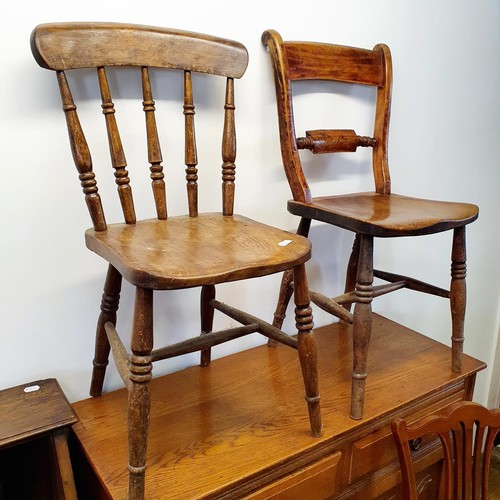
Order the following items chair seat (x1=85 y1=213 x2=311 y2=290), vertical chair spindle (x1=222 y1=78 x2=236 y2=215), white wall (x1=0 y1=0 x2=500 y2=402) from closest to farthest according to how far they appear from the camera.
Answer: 1. chair seat (x1=85 y1=213 x2=311 y2=290)
2. white wall (x1=0 y1=0 x2=500 y2=402)
3. vertical chair spindle (x1=222 y1=78 x2=236 y2=215)

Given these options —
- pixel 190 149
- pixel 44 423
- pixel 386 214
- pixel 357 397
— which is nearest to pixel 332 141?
pixel 386 214

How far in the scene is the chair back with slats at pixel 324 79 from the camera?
1.08 m

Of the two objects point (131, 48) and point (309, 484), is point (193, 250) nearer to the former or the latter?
point (131, 48)

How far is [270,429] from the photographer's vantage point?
94 centimetres

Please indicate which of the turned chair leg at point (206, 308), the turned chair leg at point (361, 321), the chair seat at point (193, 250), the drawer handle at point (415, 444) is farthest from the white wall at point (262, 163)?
the drawer handle at point (415, 444)

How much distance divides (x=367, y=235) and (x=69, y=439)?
29.7 inches

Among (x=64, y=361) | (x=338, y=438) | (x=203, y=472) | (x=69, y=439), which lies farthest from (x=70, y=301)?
(x=338, y=438)

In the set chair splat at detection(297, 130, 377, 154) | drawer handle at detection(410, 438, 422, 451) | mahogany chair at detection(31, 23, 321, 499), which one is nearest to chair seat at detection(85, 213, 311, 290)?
mahogany chair at detection(31, 23, 321, 499)

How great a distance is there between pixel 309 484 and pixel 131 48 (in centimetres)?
90

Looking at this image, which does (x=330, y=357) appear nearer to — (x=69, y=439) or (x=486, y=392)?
(x=69, y=439)

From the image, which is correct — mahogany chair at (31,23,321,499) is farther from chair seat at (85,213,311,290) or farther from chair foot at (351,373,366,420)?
chair foot at (351,373,366,420)

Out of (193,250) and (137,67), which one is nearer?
(193,250)

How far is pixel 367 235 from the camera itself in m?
0.95

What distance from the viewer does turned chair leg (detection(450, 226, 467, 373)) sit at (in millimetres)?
1098
